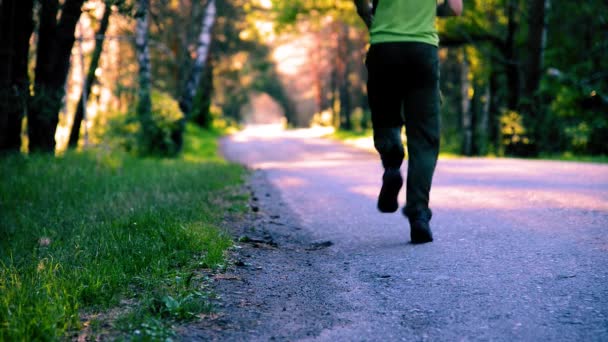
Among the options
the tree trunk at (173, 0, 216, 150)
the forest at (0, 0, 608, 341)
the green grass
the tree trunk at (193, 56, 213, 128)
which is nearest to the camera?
the forest at (0, 0, 608, 341)

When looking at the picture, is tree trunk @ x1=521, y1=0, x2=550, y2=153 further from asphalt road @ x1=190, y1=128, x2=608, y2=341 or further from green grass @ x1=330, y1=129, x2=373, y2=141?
asphalt road @ x1=190, y1=128, x2=608, y2=341

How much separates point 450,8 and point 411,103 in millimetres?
741

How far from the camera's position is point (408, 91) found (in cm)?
463

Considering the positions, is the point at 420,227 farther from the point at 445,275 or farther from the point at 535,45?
the point at 535,45

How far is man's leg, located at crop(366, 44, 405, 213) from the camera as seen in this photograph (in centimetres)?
466

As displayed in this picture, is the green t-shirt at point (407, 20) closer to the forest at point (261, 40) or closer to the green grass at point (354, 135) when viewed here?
the forest at point (261, 40)

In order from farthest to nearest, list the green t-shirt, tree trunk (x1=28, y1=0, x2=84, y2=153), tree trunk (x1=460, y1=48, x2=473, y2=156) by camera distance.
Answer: tree trunk (x1=460, y1=48, x2=473, y2=156), tree trunk (x1=28, y1=0, x2=84, y2=153), the green t-shirt

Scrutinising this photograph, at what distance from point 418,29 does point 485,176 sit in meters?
5.49

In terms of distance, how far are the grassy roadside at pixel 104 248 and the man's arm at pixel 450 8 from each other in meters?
2.28

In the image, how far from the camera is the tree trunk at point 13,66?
8.24m

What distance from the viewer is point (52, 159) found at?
10695 mm

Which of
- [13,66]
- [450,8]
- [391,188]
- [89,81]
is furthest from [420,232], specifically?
[89,81]

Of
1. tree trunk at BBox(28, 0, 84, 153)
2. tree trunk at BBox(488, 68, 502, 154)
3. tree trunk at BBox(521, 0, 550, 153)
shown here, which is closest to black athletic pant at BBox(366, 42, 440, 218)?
tree trunk at BBox(28, 0, 84, 153)

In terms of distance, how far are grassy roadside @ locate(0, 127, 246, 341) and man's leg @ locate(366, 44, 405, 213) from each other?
4.14 feet
